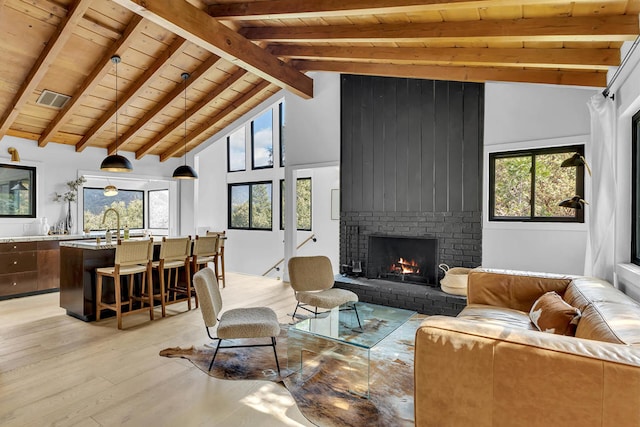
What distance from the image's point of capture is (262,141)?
8555 mm

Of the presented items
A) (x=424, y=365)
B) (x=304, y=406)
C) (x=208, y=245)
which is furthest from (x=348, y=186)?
(x=424, y=365)

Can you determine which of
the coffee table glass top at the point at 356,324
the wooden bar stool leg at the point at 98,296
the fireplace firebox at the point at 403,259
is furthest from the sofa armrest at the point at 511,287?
the wooden bar stool leg at the point at 98,296

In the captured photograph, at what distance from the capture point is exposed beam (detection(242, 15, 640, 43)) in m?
2.53

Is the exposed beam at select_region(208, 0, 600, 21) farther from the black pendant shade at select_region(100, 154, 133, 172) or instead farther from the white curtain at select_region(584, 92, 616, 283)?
the black pendant shade at select_region(100, 154, 133, 172)

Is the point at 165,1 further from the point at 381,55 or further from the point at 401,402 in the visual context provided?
the point at 401,402

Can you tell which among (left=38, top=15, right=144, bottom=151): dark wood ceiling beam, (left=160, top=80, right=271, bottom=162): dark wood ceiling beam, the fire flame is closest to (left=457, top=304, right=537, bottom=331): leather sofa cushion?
the fire flame

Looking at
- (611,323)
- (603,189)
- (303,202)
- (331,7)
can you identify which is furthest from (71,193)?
(603,189)

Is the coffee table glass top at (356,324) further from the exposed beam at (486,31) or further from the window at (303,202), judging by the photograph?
→ the window at (303,202)

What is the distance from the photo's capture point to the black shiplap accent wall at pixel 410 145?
4.72 m

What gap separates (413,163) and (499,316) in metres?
2.78

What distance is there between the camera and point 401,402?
7.93ft

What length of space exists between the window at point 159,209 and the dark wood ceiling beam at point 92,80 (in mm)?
3104

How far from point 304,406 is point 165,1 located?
3834 mm

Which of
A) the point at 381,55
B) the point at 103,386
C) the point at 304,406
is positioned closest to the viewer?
the point at 304,406
